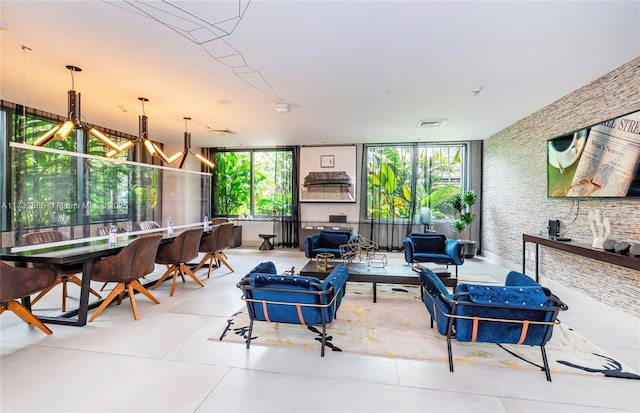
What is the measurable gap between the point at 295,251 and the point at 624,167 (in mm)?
6205

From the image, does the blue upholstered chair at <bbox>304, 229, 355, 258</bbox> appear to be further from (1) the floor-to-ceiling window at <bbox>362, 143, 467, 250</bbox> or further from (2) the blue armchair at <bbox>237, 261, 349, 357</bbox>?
(2) the blue armchair at <bbox>237, 261, 349, 357</bbox>

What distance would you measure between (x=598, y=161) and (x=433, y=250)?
2.54 metres

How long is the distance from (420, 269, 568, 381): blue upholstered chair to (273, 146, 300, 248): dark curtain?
6045mm

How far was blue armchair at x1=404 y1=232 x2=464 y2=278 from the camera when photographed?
4637 millimetres

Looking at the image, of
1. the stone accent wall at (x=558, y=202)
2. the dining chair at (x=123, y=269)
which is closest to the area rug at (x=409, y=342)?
the stone accent wall at (x=558, y=202)

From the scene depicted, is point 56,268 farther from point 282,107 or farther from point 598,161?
point 598,161

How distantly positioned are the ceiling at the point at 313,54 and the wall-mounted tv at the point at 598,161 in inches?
26.4

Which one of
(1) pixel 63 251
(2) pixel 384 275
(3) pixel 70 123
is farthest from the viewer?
(2) pixel 384 275

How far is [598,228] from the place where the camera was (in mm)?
3355

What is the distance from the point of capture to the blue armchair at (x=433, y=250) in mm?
4637

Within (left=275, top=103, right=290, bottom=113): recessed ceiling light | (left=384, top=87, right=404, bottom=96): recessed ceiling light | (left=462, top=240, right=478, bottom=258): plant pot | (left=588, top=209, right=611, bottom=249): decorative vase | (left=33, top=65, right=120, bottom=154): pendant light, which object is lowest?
(left=462, top=240, right=478, bottom=258): plant pot

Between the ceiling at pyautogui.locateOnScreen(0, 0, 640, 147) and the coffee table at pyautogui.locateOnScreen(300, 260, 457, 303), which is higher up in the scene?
the ceiling at pyautogui.locateOnScreen(0, 0, 640, 147)

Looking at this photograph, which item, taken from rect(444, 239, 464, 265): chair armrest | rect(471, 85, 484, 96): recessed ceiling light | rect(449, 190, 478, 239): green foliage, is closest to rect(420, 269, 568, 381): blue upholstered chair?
rect(444, 239, 464, 265): chair armrest

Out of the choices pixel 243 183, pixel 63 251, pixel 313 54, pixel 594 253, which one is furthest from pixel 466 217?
pixel 63 251
